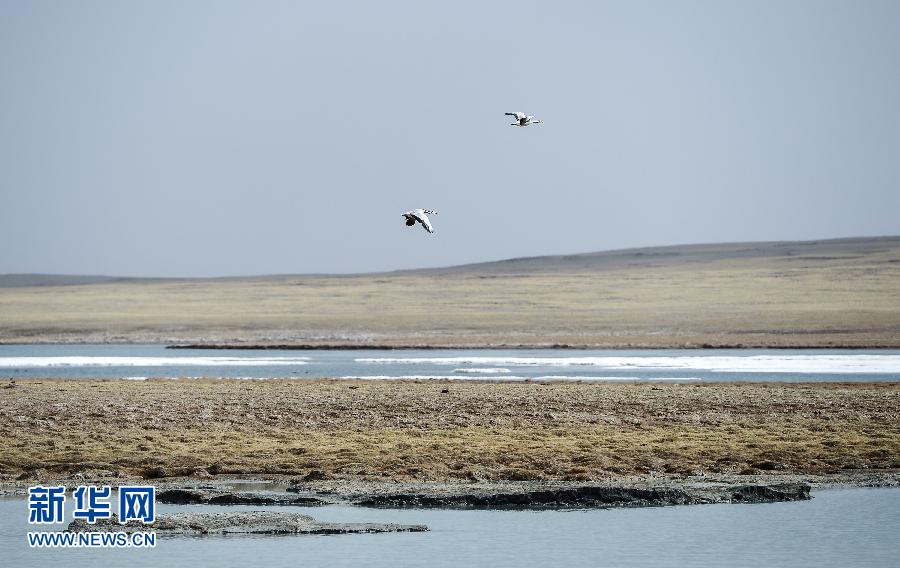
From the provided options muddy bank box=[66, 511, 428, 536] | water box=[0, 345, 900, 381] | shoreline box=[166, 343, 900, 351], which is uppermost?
muddy bank box=[66, 511, 428, 536]

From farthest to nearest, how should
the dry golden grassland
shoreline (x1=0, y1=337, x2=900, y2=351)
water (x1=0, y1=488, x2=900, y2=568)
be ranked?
shoreline (x1=0, y1=337, x2=900, y2=351)
the dry golden grassland
water (x1=0, y1=488, x2=900, y2=568)

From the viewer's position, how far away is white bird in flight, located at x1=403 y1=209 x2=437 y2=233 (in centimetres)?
2042

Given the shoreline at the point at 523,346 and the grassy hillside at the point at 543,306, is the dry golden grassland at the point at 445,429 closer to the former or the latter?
the shoreline at the point at 523,346

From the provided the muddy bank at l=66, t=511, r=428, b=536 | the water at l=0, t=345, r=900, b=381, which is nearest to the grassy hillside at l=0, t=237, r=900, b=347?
the water at l=0, t=345, r=900, b=381

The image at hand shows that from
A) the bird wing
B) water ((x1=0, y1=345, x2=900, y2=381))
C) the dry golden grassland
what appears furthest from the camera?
water ((x1=0, y1=345, x2=900, y2=381))

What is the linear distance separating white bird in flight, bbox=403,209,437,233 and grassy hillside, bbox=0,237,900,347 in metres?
53.1

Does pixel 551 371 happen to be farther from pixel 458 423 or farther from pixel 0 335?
pixel 0 335

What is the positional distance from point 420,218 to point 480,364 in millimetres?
34306

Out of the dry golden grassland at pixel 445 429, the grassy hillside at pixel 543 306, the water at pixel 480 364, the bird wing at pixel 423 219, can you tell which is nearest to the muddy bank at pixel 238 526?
the dry golden grassland at pixel 445 429

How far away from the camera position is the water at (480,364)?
45.9 m

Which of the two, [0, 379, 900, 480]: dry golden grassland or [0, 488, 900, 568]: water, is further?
[0, 379, 900, 480]: dry golden grassland

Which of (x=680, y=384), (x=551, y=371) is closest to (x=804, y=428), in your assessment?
(x=680, y=384)

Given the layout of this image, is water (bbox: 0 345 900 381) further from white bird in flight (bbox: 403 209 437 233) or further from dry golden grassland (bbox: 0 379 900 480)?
white bird in flight (bbox: 403 209 437 233)

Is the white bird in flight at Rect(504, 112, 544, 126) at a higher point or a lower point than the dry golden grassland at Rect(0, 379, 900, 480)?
higher
